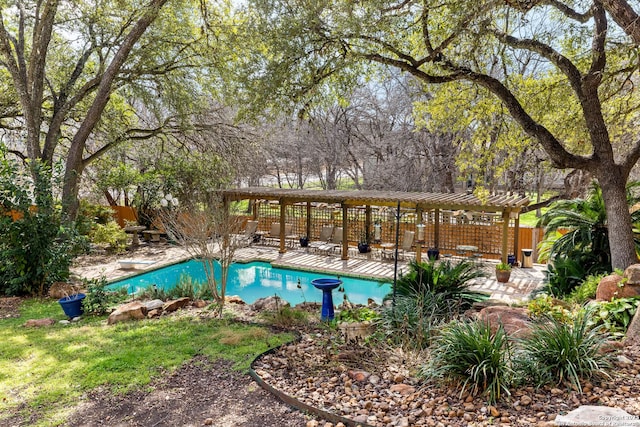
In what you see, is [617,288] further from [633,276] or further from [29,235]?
[29,235]

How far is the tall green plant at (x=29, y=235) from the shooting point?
707 centimetres

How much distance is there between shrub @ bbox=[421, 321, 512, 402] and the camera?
3.09m

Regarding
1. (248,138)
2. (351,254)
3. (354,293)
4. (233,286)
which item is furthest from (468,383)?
(248,138)

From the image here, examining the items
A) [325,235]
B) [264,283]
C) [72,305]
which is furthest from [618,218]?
[325,235]

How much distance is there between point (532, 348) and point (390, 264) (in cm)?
924

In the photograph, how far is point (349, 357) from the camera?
401cm

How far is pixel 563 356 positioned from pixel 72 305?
6144mm

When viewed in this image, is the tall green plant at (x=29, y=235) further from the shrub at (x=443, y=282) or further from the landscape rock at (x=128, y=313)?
the shrub at (x=443, y=282)

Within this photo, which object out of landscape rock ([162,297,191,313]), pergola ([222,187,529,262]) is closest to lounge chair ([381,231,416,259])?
pergola ([222,187,529,262])

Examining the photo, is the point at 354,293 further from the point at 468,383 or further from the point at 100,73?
the point at 100,73

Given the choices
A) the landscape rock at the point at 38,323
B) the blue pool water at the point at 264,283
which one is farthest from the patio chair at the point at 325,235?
the landscape rock at the point at 38,323

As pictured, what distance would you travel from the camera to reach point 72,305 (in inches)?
243

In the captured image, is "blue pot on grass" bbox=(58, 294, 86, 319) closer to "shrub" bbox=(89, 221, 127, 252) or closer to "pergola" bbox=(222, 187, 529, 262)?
"pergola" bbox=(222, 187, 529, 262)

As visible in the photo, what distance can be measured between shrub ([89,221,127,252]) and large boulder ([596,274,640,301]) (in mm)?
12435
